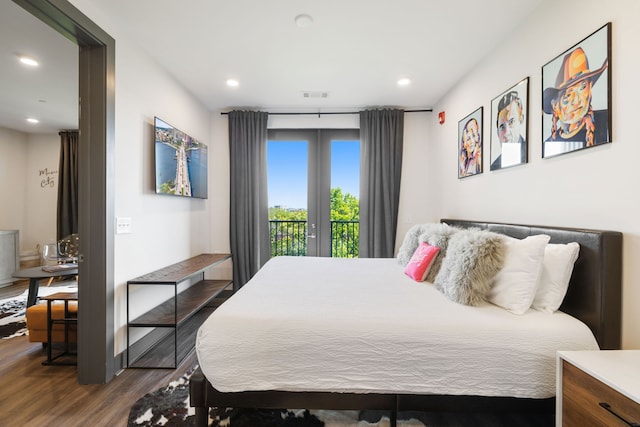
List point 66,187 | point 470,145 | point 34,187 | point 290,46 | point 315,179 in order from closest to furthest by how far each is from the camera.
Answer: point 290,46 < point 470,145 < point 315,179 < point 66,187 < point 34,187

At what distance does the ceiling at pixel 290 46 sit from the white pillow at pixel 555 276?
1.69m

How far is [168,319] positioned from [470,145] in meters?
3.25

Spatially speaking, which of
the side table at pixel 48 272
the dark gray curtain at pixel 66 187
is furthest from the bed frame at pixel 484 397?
the dark gray curtain at pixel 66 187

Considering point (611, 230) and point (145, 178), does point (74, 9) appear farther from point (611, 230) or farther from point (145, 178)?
point (611, 230)

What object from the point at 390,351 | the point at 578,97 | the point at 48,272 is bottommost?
the point at 390,351

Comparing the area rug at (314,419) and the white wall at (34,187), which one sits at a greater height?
the white wall at (34,187)

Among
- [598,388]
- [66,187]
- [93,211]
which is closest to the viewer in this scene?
[598,388]

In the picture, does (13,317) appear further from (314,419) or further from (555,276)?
(555,276)

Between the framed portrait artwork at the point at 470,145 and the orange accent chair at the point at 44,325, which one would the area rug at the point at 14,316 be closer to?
the orange accent chair at the point at 44,325

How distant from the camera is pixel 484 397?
142 centimetres

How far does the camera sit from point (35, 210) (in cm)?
519

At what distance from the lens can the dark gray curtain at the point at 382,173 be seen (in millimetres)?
3770

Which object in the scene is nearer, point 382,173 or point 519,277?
point 519,277

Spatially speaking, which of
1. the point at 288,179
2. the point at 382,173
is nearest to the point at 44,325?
the point at 288,179
